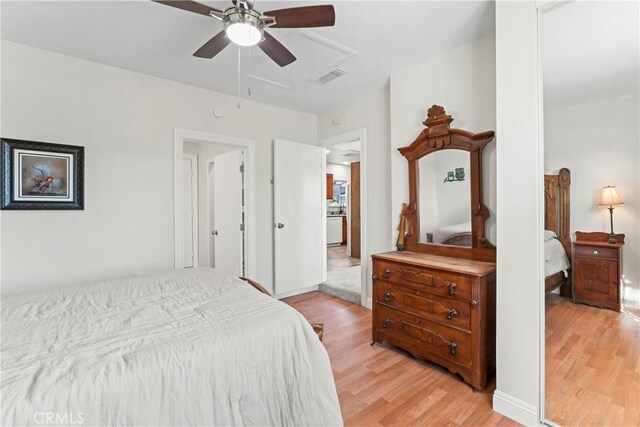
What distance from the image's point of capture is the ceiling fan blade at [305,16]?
1.56m

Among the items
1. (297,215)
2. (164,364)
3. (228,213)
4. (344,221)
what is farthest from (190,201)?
(344,221)

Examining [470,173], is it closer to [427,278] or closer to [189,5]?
[427,278]

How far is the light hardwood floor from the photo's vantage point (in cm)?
155

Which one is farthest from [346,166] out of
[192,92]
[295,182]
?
[192,92]

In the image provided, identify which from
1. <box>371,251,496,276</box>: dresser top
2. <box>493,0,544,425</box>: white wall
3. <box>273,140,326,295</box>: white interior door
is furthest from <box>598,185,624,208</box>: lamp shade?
<box>273,140,326,295</box>: white interior door

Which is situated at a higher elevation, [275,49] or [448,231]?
[275,49]

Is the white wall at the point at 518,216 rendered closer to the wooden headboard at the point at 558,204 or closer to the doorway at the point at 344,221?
the wooden headboard at the point at 558,204

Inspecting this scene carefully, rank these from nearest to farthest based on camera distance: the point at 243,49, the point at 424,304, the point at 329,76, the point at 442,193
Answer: the point at 424,304, the point at 243,49, the point at 442,193, the point at 329,76

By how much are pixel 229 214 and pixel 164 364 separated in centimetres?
304

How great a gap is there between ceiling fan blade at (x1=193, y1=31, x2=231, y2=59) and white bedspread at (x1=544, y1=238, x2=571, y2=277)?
2248mm

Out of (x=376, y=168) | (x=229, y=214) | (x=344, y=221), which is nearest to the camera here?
(x=376, y=168)

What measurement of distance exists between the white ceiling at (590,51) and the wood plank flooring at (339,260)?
4.22m

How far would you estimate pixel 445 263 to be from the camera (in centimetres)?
220

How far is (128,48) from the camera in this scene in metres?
2.43
